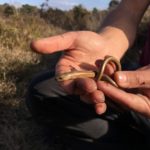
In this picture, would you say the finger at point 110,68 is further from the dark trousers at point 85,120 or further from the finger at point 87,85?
the dark trousers at point 85,120

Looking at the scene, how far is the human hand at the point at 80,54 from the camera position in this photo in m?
2.04

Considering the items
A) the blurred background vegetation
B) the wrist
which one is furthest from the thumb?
the blurred background vegetation

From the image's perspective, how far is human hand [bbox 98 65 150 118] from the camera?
6.69 ft

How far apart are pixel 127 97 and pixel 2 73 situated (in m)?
2.40

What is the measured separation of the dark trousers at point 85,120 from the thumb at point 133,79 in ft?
1.80

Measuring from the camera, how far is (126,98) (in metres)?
2.10

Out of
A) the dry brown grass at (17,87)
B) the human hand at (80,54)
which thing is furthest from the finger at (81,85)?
the dry brown grass at (17,87)

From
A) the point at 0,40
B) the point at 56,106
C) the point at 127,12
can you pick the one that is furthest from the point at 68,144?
the point at 0,40

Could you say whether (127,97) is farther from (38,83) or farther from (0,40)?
(0,40)

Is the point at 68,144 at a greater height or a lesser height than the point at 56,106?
lesser

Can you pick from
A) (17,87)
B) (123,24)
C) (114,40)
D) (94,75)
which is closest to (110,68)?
(94,75)

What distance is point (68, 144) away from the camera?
3.27m

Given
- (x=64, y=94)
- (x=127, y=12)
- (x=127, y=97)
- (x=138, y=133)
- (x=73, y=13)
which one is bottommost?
(x=73, y=13)

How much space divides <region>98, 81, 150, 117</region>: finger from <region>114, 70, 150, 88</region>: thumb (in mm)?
45
